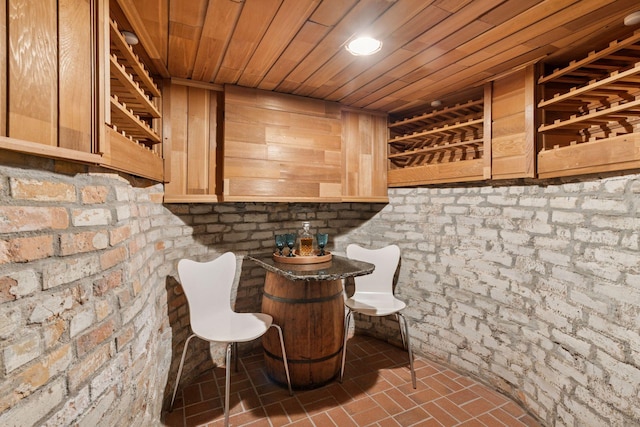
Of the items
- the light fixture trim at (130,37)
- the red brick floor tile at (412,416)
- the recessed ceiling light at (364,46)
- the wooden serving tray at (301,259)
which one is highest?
the recessed ceiling light at (364,46)

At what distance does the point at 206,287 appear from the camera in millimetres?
2330

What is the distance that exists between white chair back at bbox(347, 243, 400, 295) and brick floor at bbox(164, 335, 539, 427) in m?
0.66

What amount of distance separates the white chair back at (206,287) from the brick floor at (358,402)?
0.58m

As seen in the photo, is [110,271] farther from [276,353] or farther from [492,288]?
[492,288]

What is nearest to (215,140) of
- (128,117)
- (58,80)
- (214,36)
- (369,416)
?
(214,36)

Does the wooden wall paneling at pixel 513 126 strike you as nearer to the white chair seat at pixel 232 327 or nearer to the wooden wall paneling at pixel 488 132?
the wooden wall paneling at pixel 488 132

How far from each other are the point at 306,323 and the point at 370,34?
1898mm

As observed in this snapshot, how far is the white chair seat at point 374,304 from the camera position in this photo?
8.05 feet

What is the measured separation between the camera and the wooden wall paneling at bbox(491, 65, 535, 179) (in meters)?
1.99

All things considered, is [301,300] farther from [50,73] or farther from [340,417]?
[50,73]

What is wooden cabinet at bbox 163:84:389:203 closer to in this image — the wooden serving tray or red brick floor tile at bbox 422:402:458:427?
the wooden serving tray

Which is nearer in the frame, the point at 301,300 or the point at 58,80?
the point at 58,80

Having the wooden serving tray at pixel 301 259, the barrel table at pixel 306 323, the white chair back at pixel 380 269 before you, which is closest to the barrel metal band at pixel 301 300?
the barrel table at pixel 306 323

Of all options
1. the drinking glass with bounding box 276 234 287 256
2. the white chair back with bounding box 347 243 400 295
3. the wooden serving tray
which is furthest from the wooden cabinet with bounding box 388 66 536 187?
the drinking glass with bounding box 276 234 287 256
